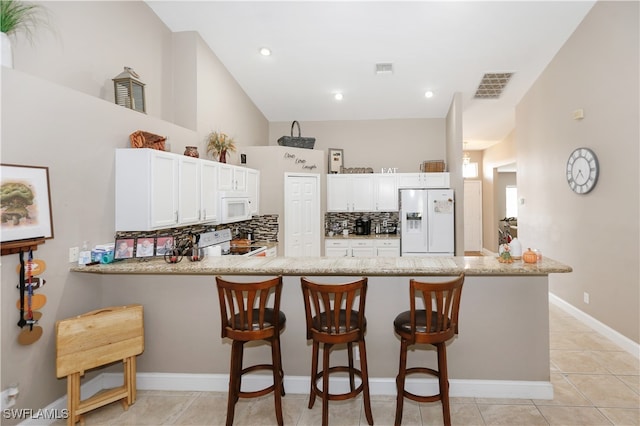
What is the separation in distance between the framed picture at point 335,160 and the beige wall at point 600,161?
10.8 feet

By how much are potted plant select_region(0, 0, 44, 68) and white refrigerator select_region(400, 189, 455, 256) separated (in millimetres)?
5042

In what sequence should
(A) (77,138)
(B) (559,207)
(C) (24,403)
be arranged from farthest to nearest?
(B) (559,207) → (A) (77,138) → (C) (24,403)

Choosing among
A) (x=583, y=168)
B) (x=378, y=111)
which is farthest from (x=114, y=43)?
(x=583, y=168)

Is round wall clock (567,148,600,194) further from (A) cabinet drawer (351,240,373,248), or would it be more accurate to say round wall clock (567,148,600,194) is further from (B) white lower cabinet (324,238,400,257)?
(A) cabinet drawer (351,240,373,248)

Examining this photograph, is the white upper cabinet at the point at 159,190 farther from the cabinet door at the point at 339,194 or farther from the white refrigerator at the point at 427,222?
the white refrigerator at the point at 427,222

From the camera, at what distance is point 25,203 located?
7.06 feet

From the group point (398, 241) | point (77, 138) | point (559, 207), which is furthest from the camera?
point (398, 241)

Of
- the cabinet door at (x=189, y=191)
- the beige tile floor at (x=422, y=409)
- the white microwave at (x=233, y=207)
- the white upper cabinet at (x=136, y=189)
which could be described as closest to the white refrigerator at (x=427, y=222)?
the white microwave at (x=233, y=207)

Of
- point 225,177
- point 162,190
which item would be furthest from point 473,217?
point 162,190

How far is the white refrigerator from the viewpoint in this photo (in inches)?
226

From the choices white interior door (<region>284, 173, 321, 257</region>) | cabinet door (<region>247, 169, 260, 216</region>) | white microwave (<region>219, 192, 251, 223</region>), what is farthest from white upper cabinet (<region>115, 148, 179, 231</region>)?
white interior door (<region>284, 173, 321, 257</region>)

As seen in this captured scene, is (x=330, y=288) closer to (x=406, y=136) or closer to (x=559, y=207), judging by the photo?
(x=559, y=207)

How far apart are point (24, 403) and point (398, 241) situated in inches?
199

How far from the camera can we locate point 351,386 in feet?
8.52
